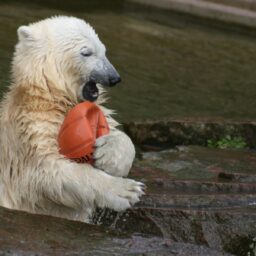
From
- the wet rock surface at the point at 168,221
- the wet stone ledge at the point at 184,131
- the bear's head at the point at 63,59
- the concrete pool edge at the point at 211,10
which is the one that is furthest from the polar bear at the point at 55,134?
the concrete pool edge at the point at 211,10

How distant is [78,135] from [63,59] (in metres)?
0.44

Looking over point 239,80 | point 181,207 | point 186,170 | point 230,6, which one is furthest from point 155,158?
point 230,6

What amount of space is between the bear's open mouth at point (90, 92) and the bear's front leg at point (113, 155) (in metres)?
0.35

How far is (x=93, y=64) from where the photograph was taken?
4090 mm

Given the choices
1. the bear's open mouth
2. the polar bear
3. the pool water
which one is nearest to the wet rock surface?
the polar bear

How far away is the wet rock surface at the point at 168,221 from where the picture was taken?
3.60 m

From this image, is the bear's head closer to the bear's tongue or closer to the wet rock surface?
the bear's tongue

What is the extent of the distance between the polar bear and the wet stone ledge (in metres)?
2.11

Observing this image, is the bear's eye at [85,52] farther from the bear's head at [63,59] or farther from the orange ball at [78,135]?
the orange ball at [78,135]

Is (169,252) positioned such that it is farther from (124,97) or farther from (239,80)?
(239,80)

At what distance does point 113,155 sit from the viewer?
378 centimetres

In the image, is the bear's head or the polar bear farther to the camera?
the bear's head

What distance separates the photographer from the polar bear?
3.73m

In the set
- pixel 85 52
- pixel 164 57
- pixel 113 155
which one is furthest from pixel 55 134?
pixel 164 57
